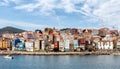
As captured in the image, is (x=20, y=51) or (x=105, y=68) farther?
(x=20, y=51)

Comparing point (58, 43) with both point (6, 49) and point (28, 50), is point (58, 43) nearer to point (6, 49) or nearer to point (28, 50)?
point (28, 50)

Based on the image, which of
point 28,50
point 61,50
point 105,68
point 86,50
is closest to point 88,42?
point 86,50

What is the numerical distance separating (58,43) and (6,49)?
1969cm

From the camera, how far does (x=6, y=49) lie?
4788 inches

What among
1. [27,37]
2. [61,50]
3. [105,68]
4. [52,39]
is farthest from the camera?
[27,37]

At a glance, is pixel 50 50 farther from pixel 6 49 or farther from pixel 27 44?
pixel 6 49

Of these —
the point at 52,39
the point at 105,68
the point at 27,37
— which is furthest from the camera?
the point at 27,37

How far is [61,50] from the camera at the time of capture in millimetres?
110250

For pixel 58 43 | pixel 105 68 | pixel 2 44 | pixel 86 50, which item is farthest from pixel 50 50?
pixel 105 68

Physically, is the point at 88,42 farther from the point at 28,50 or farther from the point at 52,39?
the point at 28,50

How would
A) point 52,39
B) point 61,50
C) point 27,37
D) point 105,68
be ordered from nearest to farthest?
point 105,68
point 61,50
point 52,39
point 27,37

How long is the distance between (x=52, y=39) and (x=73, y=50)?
9.12m

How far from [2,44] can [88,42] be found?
91.1ft

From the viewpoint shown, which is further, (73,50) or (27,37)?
(27,37)
